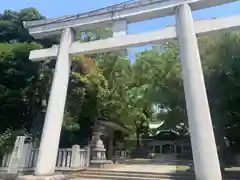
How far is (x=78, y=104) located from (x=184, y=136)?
16951 mm

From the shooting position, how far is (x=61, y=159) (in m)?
8.60

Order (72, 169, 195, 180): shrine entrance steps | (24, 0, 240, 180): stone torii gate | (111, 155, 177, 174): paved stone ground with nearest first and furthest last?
(24, 0, 240, 180): stone torii gate, (72, 169, 195, 180): shrine entrance steps, (111, 155, 177, 174): paved stone ground

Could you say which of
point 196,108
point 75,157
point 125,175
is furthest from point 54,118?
point 125,175

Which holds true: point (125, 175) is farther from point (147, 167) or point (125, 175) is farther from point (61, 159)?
point (147, 167)

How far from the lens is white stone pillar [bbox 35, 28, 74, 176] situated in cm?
595

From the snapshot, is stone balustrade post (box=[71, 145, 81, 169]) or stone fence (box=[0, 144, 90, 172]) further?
stone balustrade post (box=[71, 145, 81, 169])

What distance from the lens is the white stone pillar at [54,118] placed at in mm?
5953

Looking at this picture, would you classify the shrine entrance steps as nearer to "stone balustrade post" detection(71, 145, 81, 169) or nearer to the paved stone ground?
"stone balustrade post" detection(71, 145, 81, 169)

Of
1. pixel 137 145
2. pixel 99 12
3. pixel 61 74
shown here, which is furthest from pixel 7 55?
pixel 137 145

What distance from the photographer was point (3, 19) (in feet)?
43.7

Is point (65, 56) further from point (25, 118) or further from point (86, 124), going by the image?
point (86, 124)

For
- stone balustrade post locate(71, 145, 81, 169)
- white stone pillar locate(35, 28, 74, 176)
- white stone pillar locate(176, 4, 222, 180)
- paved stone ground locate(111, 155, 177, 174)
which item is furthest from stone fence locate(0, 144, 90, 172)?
white stone pillar locate(176, 4, 222, 180)

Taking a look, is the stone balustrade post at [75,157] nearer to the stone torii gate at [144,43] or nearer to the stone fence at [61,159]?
the stone fence at [61,159]

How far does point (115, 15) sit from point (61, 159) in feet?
18.0
